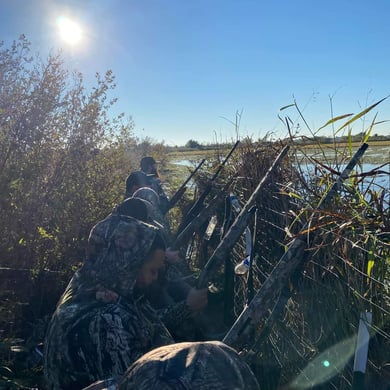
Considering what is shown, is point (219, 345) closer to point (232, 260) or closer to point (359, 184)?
point (359, 184)

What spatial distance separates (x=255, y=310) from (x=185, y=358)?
1.02m

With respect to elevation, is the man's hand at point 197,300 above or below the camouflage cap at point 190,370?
below

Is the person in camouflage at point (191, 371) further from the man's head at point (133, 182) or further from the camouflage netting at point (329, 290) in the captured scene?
the man's head at point (133, 182)

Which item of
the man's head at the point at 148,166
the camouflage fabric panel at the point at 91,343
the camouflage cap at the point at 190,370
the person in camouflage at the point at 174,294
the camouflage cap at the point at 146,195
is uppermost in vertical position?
the man's head at the point at 148,166

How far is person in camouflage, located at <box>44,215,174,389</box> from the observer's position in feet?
7.14

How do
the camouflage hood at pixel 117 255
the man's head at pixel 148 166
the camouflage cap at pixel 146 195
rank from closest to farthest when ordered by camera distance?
1. the camouflage hood at pixel 117 255
2. the camouflage cap at pixel 146 195
3. the man's head at pixel 148 166

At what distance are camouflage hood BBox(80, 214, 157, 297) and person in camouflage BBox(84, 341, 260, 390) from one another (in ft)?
3.43

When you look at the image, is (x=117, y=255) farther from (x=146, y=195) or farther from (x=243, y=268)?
(x=146, y=195)

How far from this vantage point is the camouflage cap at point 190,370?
1278 millimetres

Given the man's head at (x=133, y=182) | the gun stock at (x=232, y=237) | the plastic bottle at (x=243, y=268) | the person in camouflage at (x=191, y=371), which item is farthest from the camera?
the man's head at (x=133, y=182)

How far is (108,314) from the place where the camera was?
2236 millimetres

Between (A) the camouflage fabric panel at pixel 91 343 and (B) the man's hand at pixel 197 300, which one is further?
(B) the man's hand at pixel 197 300

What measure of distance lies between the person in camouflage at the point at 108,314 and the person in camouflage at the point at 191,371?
33.0 inches

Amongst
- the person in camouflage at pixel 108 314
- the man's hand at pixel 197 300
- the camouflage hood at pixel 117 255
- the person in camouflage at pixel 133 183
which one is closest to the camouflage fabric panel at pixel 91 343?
the person in camouflage at pixel 108 314
